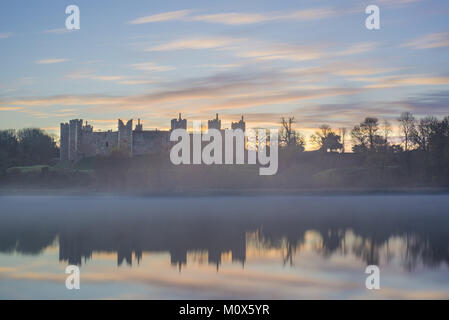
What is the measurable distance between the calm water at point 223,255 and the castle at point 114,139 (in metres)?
28.6

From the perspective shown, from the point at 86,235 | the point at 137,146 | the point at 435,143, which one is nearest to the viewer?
the point at 86,235

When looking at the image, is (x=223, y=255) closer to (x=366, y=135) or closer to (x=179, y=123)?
(x=366, y=135)

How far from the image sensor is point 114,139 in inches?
2159

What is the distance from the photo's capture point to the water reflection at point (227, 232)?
14453mm

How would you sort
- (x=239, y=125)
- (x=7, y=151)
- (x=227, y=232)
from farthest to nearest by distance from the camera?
(x=7, y=151), (x=239, y=125), (x=227, y=232)

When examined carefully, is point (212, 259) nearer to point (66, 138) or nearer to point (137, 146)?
point (137, 146)

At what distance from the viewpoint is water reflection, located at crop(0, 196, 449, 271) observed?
47.4ft

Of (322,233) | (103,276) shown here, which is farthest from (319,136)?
(103,276)

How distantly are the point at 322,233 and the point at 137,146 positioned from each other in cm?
3693
